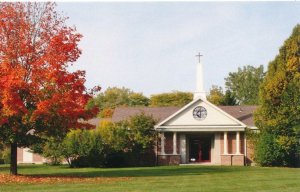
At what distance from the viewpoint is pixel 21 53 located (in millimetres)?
25062

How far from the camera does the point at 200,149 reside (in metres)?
45.3

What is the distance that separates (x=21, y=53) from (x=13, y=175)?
266 inches

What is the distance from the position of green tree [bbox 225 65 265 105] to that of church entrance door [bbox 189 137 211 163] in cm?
5347

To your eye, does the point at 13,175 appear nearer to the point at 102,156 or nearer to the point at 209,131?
the point at 102,156

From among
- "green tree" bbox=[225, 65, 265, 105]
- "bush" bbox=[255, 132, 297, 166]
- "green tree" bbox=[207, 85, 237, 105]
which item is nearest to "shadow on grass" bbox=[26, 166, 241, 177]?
"bush" bbox=[255, 132, 297, 166]

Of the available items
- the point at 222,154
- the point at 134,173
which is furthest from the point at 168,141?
the point at 134,173

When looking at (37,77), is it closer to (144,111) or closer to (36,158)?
(144,111)

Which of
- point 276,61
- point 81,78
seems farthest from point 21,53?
point 276,61

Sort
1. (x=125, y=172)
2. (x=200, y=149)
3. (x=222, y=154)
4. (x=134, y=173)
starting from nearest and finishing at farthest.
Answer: (x=134, y=173), (x=125, y=172), (x=222, y=154), (x=200, y=149)

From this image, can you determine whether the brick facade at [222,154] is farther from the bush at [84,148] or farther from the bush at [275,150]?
the bush at [84,148]

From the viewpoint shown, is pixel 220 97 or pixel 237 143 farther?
pixel 220 97

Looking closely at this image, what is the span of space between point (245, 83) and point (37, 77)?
260ft

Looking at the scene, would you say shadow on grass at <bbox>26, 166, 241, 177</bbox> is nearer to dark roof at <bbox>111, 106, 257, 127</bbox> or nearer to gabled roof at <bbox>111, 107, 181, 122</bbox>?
dark roof at <bbox>111, 106, 257, 127</bbox>

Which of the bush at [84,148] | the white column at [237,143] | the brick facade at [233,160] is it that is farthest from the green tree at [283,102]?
the bush at [84,148]
